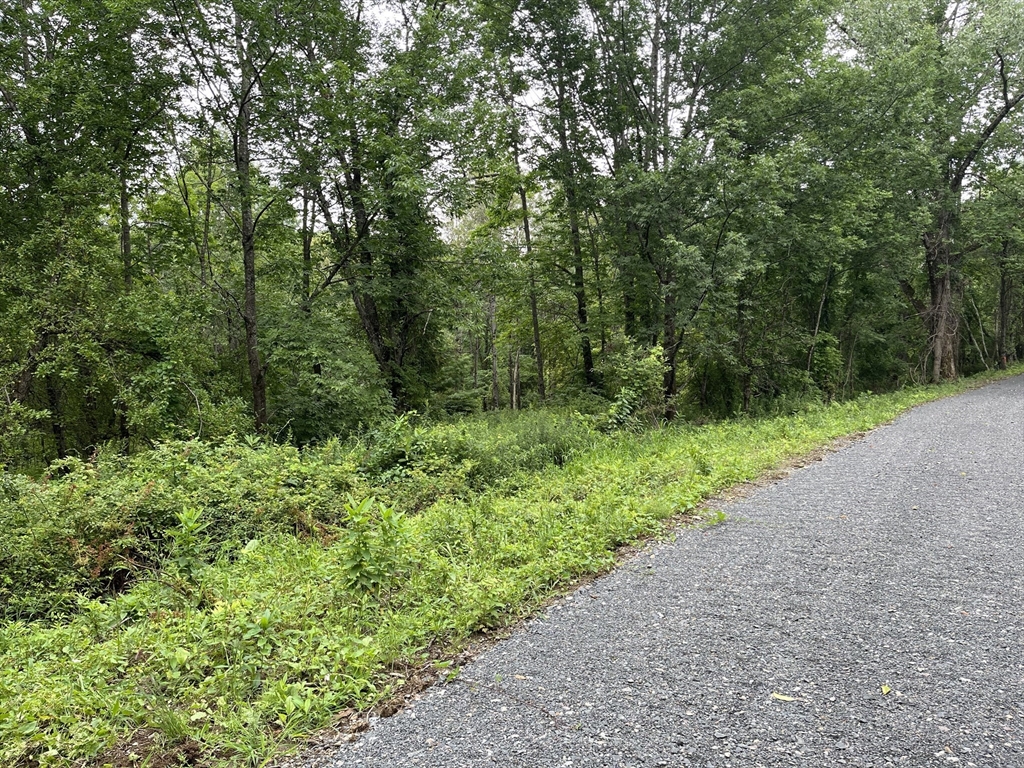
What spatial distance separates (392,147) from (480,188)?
269 cm

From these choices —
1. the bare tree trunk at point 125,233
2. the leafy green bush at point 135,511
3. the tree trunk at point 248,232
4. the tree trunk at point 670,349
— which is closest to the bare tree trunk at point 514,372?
the tree trunk at point 670,349

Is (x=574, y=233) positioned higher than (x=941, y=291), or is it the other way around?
(x=574, y=233)

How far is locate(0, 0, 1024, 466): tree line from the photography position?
9703 mm

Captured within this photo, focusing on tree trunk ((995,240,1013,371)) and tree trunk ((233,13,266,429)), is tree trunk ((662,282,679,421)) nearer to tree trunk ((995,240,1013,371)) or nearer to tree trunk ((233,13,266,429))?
tree trunk ((233,13,266,429))

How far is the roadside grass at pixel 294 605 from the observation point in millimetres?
2553

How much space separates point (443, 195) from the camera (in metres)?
11.9

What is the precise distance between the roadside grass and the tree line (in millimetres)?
4320

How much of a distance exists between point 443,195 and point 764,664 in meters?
10.9

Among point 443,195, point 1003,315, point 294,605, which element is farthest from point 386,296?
point 1003,315

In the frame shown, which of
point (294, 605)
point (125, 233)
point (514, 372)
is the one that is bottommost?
point (294, 605)

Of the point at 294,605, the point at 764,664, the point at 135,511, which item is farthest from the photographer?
the point at 135,511

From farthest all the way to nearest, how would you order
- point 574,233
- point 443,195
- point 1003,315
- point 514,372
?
Answer: 1. point 1003,315
2. point 514,372
3. point 574,233
4. point 443,195

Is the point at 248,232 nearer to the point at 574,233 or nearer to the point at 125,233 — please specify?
the point at 125,233

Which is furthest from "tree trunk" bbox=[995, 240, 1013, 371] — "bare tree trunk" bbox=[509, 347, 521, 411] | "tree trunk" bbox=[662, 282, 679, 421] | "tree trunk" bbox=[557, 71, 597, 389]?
"bare tree trunk" bbox=[509, 347, 521, 411]
